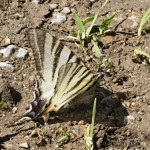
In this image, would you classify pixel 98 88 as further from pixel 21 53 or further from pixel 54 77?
pixel 21 53

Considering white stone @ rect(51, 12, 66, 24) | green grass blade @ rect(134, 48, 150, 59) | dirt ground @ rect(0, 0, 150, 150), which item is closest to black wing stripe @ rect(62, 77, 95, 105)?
dirt ground @ rect(0, 0, 150, 150)

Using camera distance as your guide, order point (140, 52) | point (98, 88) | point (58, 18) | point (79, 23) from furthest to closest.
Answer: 1. point (58, 18)
2. point (79, 23)
3. point (140, 52)
4. point (98, 88)

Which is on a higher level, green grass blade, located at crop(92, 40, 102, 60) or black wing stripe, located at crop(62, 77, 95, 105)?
green grass blade, located at crop(92, 40, 102, 60)

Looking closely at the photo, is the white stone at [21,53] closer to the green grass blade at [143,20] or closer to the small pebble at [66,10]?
the small pebble at [66,10]

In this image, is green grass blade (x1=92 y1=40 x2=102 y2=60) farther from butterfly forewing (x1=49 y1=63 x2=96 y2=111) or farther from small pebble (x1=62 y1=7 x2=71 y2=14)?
small pebble (x1=62 y1=7 x2=71 y2=14)

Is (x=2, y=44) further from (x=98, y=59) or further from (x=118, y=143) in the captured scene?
(x=118, y=143)

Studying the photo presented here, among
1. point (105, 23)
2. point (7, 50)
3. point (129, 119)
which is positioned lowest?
point (129, 119)

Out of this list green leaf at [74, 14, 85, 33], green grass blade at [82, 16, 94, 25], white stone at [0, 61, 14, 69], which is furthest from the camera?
green grass blade at [82, 16, 94, 25]

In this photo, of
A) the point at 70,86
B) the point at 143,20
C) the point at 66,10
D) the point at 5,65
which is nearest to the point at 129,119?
the point at 70,86
